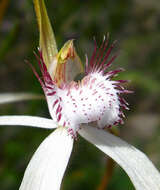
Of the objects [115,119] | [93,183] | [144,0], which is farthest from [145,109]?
[115,119]

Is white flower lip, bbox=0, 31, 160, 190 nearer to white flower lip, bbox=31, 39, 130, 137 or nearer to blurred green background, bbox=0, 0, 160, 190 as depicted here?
white flower lip, bbox=31, 39, 130, 137

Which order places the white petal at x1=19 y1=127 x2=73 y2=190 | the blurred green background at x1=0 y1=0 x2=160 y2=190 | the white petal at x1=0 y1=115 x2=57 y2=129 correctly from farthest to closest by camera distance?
the blurred green background at x1=0 y1=0 x2=160 y2=190 → the white petal at x1=0 y1=115 x2=57 y2=129 → the white petal at x1=19 y1=127 x2=73 y2=190

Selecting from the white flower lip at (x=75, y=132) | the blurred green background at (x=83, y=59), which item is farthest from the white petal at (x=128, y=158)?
the blurred green background at (x=83, y=59)

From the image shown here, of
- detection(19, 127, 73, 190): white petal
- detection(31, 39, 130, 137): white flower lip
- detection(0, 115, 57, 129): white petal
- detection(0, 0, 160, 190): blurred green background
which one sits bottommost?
detection(0, 0, 160, 190): blurred green background

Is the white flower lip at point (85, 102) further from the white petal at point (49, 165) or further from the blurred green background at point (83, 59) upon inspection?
the blurred green background at point (83, 59)

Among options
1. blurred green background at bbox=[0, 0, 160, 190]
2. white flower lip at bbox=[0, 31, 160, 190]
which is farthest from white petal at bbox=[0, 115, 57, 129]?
blurred green background at bbox=[0, 0, 160, 190]

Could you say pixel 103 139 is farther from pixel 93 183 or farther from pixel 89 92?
pixel 93 183

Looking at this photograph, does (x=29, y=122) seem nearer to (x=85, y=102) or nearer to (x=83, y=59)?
(x=85, y=102)
